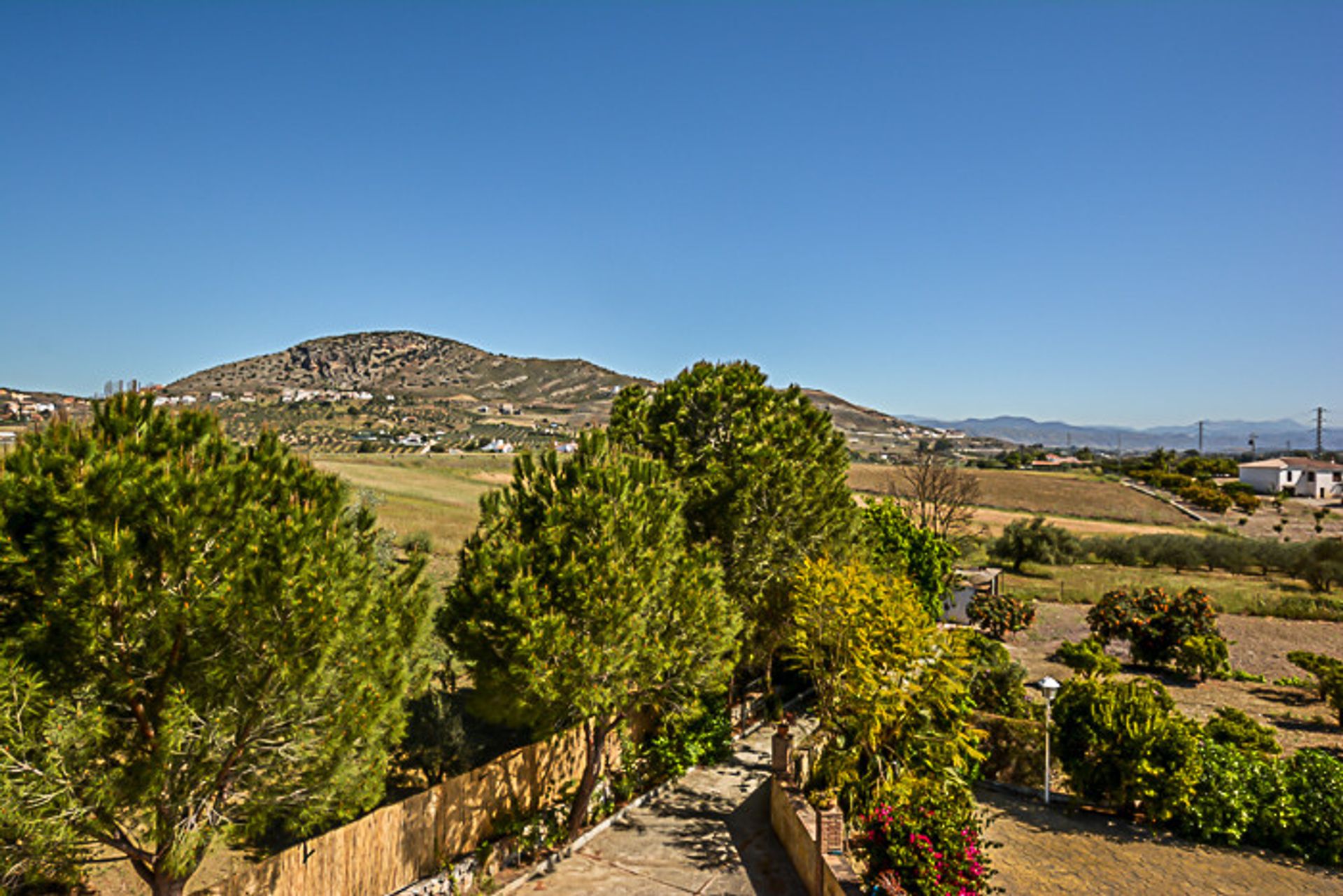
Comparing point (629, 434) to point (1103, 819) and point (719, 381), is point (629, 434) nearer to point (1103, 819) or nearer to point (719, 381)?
point (719, 381)

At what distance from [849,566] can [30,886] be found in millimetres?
11720

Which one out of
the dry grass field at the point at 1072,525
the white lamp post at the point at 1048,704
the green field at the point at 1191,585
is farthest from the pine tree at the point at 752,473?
the dry grass field at the point at 1072,525

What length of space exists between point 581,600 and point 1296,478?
116 meters

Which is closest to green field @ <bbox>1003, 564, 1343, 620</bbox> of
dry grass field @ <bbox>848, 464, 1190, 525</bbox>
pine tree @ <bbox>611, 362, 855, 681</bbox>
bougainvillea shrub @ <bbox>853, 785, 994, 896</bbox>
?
dry grass field @ <bbox>848, 464, 1190, 525</bbox>

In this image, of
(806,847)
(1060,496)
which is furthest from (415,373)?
(806,847)

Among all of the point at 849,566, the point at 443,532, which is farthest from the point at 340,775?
the point at 443,532

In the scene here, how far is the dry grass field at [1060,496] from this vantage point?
66500 millimetres

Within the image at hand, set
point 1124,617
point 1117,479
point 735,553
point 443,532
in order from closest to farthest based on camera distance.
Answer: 1. point 735,553
2. point 1124,617
3. point 443,532
4. point 1117,479

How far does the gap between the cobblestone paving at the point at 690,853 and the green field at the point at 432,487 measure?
14.6 m

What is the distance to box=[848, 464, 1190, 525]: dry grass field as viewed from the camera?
218 ft

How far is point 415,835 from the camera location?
31.7 ft

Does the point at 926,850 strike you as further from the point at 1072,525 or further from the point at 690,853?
the point at 1072,525

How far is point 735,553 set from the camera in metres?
15.3

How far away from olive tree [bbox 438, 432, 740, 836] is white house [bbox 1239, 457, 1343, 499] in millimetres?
104212
